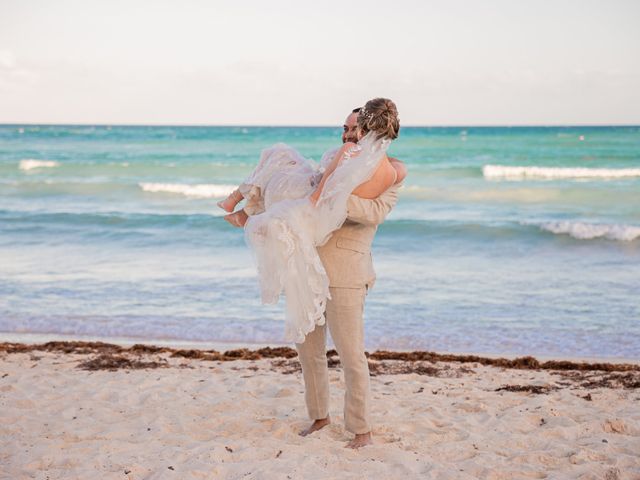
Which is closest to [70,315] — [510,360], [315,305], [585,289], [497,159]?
[510,360]

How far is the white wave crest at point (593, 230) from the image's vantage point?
46.4 ft

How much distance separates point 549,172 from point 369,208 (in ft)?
85.5

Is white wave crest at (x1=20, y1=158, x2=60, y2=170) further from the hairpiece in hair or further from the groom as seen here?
the hairpiece in hair

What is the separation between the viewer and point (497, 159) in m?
33.9

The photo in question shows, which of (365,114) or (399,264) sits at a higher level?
(365,114)

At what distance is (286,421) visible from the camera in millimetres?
4734

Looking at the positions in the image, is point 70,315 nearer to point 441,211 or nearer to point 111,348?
point 111,348

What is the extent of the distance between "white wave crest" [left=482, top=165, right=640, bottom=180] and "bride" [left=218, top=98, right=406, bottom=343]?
23248 millimetres

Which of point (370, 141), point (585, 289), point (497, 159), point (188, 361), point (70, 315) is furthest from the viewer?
point (497, 159)

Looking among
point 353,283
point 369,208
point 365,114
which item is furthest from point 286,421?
point 365,114

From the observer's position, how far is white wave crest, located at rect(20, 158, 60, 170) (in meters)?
31.4

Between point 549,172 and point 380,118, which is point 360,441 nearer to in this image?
point 380,118

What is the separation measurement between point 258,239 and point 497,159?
102ft

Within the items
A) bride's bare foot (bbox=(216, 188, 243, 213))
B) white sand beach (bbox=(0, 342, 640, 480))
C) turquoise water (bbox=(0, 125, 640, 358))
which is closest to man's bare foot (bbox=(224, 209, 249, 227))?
bride's bare foot (bbox=(216, 188, 243, 213))
